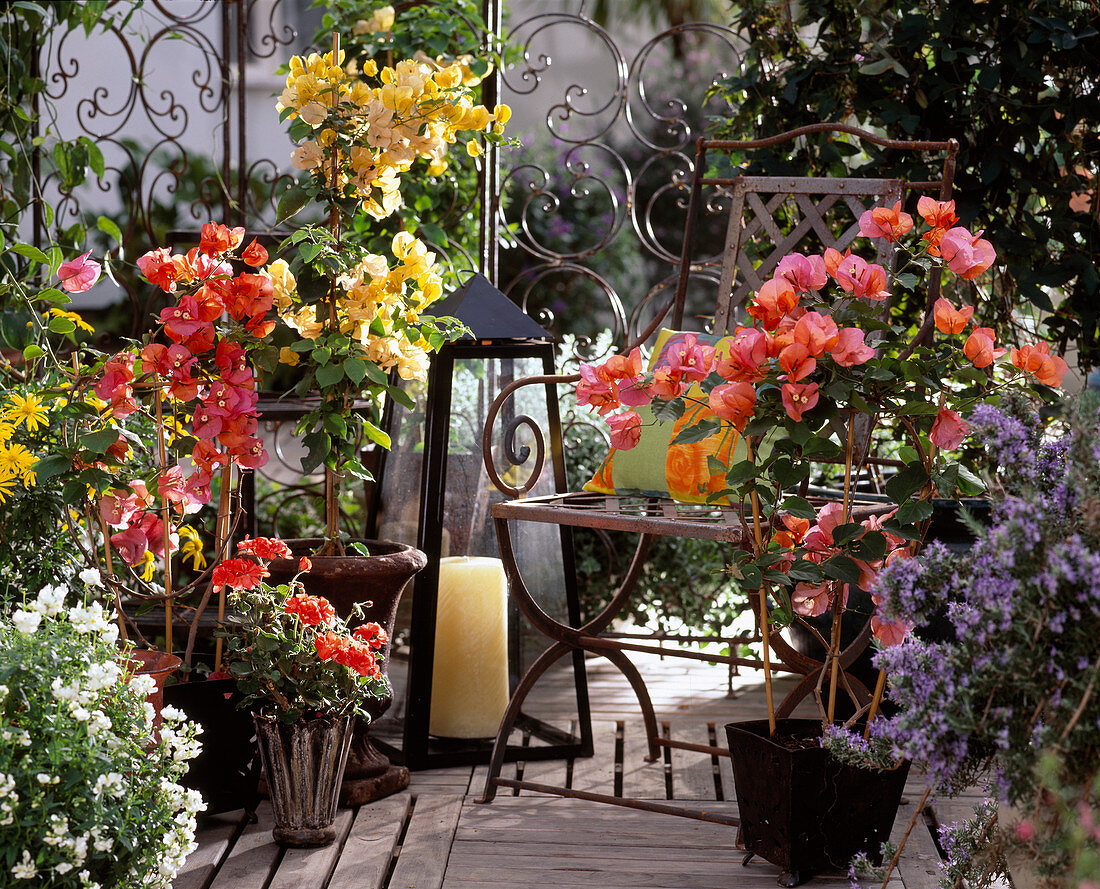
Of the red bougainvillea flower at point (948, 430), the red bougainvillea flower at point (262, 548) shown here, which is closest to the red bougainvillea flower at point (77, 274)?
the red bougainvillea flower at point (262, 548)

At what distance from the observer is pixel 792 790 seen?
1.77 m

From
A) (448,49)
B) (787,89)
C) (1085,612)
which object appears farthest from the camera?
(448,49)

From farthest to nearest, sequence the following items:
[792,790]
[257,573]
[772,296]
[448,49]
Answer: [448,49] < [257,573] < [792,790] < [772,296]

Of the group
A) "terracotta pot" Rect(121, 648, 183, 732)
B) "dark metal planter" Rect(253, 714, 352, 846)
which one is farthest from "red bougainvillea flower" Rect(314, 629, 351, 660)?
"terracotta pot" Rect(121, 648, 183, 732)

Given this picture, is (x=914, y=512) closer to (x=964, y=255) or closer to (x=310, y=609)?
(x=964, y=255)

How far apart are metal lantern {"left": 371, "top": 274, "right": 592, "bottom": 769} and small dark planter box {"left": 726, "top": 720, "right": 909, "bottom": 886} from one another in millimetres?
727

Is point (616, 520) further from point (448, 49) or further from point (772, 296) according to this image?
point (448, 49)

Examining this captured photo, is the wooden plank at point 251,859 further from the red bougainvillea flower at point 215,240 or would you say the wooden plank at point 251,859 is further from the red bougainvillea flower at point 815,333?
the red bougainvillea flower at point 815,333

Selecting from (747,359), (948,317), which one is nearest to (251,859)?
(747,359)

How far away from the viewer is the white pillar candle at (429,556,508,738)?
246cm

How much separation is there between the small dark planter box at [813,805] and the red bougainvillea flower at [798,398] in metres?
0.57

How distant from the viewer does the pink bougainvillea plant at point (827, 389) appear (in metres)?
1.59

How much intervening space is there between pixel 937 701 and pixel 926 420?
0.64 m

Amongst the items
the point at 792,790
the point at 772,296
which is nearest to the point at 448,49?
the point at 772,296
